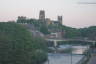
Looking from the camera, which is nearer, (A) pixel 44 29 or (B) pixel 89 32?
(B) pixel 89 32

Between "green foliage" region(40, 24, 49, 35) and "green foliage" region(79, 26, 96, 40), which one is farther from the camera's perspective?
"green foliage" region(40, 24, 49, 35)

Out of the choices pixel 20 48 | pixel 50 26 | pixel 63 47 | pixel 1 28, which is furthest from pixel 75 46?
pixel 20 48

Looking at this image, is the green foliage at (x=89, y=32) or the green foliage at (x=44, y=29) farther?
the green foliage at (x=44, y=29)

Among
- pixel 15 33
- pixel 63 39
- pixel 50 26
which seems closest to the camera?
pixel 15 33

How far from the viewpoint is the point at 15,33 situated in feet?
34.6

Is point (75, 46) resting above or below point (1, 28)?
below

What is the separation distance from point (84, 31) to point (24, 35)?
932 cm

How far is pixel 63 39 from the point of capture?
1912 centimetres

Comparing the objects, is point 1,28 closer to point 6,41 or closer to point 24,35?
point 24,35

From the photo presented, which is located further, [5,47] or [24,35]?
[24,35]

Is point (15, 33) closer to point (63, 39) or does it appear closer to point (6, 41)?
point (6, 41)

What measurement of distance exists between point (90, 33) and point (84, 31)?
400mm

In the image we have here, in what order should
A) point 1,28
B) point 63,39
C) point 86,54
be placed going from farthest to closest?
point 63,39, point 86,54, point 1,28

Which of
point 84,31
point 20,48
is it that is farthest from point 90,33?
point 20,48
